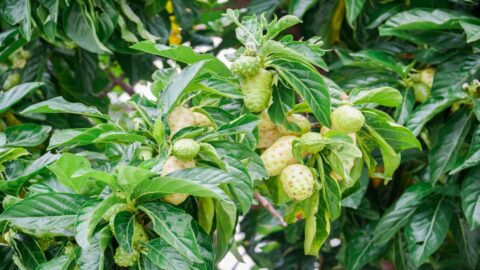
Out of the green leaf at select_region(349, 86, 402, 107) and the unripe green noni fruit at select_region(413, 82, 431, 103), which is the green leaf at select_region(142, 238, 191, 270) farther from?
the unripe green noni fruit at select_region(413, 82, 431, 103)

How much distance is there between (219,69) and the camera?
3.50 feet

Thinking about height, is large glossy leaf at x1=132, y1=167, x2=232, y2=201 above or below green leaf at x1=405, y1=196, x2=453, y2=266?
above

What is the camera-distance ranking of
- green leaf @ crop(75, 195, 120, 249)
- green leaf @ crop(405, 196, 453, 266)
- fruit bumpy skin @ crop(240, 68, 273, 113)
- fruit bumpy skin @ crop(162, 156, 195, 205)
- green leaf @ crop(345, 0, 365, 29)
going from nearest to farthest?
green leaf @ crop(75, 195, 120, 249)
fruit bumpy skin @ crop(162, 156, 195, 205)
fruit bumpy skin @ crop(240, 68, 273, 113)
green leaf @ crop(405, 196, 453, 266)
green leaf @ crop(345, 0, 365, 29)

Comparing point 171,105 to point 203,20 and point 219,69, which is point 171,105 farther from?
point 203,20

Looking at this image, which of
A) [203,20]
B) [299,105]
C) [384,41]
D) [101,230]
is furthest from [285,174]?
[203,20]

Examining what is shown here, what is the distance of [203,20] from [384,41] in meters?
0.48

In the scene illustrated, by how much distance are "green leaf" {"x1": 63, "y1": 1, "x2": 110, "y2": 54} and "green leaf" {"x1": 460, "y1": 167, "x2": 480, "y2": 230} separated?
72cm

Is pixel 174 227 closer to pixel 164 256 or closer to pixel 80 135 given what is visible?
pixel 164 256

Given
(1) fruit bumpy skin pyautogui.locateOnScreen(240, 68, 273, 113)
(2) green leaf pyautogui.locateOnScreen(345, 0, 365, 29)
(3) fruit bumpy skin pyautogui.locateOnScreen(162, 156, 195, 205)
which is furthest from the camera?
(2) green leaf pyautogui.locateOnScreen(345, 0, 365, 29)

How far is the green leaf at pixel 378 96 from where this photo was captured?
1073 mm

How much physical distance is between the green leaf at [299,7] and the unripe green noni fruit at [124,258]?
857 mm

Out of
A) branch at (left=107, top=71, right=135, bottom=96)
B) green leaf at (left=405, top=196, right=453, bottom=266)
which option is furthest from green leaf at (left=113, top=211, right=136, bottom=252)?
branch at (left=107, top=71, right=135, bottom=96)

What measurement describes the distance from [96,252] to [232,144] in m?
0.22

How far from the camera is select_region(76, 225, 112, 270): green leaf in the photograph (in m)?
0.87
